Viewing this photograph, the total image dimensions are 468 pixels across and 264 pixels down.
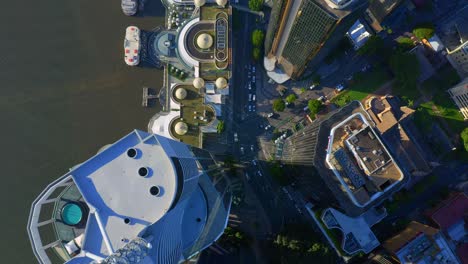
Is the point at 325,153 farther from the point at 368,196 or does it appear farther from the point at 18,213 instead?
the point at 18,213

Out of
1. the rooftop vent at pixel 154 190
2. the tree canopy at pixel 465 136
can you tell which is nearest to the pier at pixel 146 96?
the rooftop vent at pixel 154 190

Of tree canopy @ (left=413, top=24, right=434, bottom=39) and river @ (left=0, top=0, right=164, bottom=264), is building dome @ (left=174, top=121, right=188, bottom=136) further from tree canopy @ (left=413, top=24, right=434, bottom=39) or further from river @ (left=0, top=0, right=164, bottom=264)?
tree canopy @ (left=413, top=24, right=434, bottom=39)

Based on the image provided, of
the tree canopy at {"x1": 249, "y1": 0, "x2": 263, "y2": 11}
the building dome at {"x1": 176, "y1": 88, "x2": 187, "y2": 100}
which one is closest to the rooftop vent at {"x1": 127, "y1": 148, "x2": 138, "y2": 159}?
the building dome at {"x1": 176, "y1": 88, "x2": 187, "y2": 100}

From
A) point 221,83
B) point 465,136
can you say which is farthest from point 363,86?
point 221,83

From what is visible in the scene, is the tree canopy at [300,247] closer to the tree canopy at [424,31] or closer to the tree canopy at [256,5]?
the tree canopy at [256,5]

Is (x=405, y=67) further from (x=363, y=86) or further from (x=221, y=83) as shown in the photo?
(x=221, y=83)
